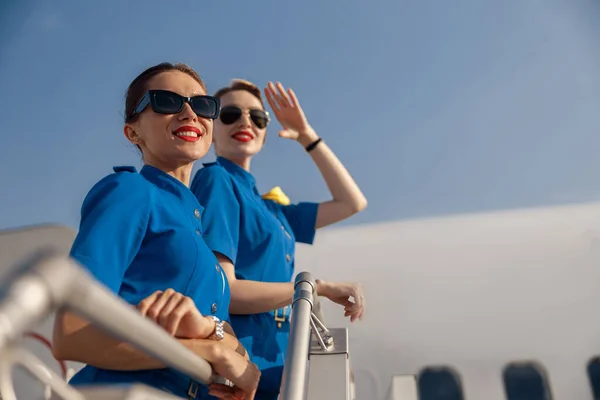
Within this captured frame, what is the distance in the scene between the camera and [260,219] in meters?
2.19

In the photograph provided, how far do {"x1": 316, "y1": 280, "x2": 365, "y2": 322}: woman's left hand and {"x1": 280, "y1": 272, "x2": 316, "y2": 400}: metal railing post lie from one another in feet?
1.37

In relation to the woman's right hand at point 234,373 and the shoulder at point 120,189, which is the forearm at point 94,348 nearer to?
the woman's right hand at point 234,373

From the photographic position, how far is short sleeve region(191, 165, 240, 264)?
184 cm

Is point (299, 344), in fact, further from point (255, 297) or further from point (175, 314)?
point (255, 297)

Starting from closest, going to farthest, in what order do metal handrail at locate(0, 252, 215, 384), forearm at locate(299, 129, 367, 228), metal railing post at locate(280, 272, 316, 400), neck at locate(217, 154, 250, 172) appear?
metal handrail at locate(0, 252, 215, 384), metal railing post at locate(280, 272, 316, 400), neck at locate(217, 154, 250, 172), forearm at locate(299, 129, 367, 228)

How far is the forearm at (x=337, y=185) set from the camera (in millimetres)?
2918

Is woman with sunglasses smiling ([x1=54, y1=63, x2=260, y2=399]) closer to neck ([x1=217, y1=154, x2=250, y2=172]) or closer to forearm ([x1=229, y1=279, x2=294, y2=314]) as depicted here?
forearm ([x1=229, y1=279, x2=294, y2=314])

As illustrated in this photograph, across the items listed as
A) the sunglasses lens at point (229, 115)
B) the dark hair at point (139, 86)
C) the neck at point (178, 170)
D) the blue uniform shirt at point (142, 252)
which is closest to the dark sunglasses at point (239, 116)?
the sunglasses lens at point (229, 115)

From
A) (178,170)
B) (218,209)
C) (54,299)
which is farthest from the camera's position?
(218,209)

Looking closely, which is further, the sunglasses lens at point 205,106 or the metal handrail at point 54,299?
the sunglasses lens at point 205,106

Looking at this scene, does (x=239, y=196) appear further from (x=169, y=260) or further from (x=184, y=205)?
(x=169, y=260)

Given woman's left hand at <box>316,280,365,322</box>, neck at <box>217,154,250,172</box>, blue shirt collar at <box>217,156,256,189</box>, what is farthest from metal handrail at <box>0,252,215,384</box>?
neck at <box>217,154,250,172</box>

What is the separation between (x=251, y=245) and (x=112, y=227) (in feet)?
3.18

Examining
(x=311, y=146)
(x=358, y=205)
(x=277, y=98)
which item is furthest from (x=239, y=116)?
(x=358, y=205)
